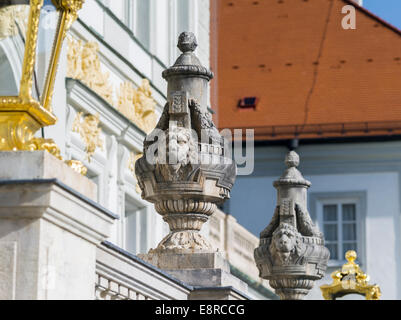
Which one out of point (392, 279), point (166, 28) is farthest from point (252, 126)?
point (166, 28)

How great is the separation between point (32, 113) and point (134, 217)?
52.9 ft

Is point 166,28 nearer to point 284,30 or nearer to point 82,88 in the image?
point 82,88

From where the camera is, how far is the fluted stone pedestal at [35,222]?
5895mm

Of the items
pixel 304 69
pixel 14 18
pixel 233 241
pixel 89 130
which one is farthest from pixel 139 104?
pixel 304 69

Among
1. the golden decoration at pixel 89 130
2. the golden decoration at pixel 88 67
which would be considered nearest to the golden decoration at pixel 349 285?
the golden decoration at pixel 89 130

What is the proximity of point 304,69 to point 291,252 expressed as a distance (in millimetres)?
25485

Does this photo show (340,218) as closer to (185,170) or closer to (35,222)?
(185,170)

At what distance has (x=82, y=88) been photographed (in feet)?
61.2

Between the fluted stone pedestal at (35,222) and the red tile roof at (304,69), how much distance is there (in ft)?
100

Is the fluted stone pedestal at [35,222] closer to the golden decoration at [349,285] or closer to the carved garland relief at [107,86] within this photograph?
the golden decoration at [349,285]

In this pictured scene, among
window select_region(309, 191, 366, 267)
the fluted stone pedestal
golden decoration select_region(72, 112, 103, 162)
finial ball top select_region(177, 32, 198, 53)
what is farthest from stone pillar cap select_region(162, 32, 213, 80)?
window select_region(309, 191, 366, 267)

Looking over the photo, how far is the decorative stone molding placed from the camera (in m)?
13.7

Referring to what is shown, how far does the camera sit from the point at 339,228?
38.3 m

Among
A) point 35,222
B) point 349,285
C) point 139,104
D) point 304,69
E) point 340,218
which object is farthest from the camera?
point 304,69
